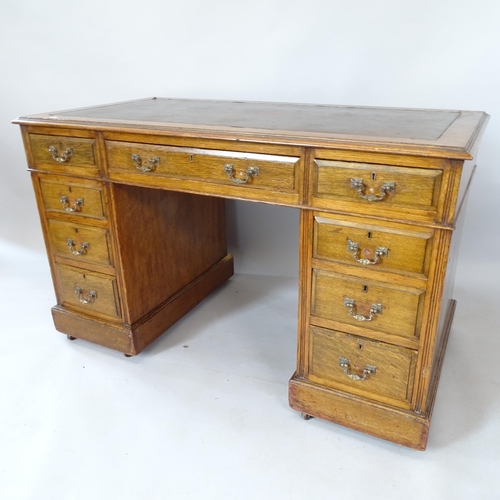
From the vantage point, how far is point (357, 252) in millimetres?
1403

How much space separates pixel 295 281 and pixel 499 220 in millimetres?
1027

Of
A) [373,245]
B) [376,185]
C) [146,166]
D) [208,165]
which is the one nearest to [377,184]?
[376,185]

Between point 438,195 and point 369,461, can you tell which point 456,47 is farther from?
point 369,461

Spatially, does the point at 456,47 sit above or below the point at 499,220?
above

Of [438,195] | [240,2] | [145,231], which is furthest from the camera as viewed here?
[240,2]

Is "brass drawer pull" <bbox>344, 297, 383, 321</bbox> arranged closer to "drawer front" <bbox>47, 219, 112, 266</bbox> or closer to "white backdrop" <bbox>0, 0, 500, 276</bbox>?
"drawer front" <bbox>47, 219, 112, 266</bbox>

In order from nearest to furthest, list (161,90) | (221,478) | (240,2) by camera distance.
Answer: (221,478), (240,2), (161,90)

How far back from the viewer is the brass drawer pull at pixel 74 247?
1.92 m

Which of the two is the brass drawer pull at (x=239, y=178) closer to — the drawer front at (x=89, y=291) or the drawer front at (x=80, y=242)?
the drawer front at (x=80, y=242)

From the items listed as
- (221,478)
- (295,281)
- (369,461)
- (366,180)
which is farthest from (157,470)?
(295,281)

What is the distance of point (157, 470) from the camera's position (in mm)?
1505

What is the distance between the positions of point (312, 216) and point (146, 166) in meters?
0.58

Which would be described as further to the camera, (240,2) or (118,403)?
(240,2)

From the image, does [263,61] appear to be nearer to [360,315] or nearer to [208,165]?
[208,165]
